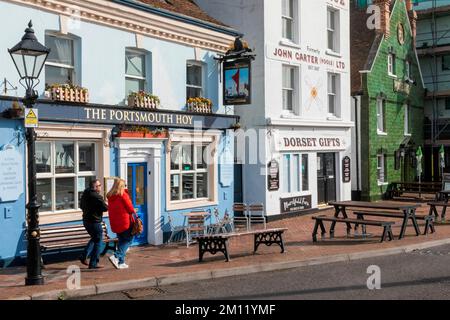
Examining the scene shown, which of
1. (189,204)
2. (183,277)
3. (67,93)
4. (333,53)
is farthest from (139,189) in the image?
(333,53)

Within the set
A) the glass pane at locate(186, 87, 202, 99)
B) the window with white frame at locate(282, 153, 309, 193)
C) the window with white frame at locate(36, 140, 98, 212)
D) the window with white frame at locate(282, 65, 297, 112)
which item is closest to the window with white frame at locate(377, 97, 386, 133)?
the window with white frame at locate(282, 153, 309, 193)

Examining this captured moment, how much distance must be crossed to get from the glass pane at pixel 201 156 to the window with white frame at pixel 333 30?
9144mm

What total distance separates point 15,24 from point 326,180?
14.9m

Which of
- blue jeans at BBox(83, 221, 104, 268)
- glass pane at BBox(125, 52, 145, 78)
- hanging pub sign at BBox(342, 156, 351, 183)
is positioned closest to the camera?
blue jeans at BBox(83, 221, 104, 268)

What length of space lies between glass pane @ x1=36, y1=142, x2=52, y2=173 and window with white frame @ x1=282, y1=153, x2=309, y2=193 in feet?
33.0

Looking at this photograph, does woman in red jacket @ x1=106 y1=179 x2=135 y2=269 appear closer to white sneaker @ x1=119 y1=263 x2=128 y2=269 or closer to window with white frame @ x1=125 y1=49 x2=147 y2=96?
white sneaker @ x1=119 y1=263 x2=128 y2=269

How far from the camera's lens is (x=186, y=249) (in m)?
14.1

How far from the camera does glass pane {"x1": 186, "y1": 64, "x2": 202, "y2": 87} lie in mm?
16375

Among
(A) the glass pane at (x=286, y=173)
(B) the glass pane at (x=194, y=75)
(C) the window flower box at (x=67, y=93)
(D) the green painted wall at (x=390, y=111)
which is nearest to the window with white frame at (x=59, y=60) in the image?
(C) the window flower box at (x=67, y=93)

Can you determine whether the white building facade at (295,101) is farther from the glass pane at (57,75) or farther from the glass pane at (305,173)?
the glass pane at (57,75)

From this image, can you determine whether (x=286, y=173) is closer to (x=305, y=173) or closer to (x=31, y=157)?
(x=305, y=173)
